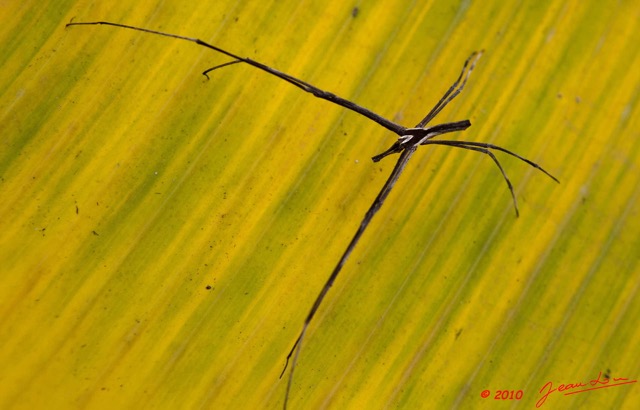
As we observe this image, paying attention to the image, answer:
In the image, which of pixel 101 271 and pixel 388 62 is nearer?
pixel 101 271

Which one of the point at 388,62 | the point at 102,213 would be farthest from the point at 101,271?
the point at 388,62

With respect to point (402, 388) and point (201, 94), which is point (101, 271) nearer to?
point (201, 94)

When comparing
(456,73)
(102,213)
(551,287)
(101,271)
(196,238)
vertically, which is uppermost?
(456,73)

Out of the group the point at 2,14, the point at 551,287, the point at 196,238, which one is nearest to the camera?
the point at 2,14

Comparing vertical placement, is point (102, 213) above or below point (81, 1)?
below

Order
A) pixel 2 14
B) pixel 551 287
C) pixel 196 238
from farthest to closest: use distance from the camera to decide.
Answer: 1. pixel 551 287
2. pixel 196 238
3. pixel 2 14
